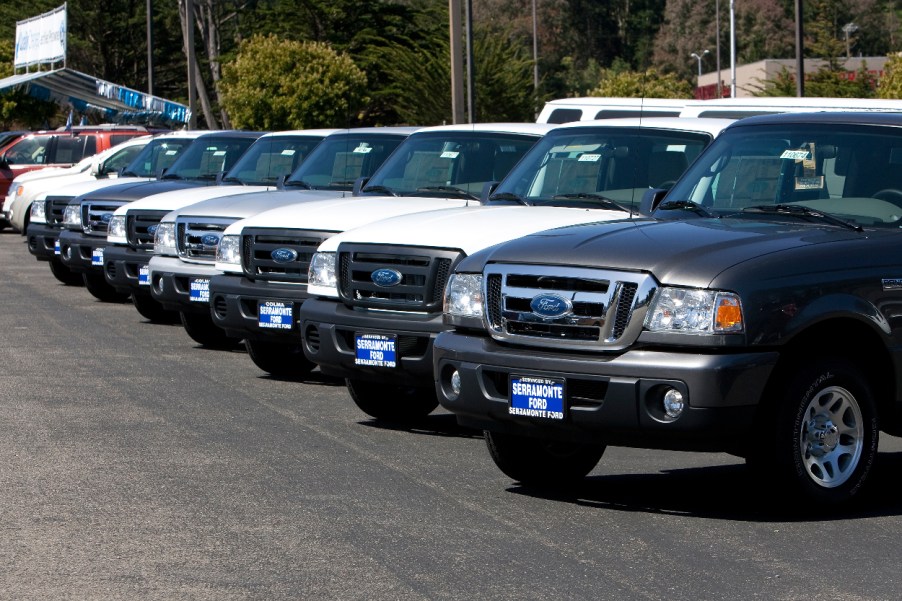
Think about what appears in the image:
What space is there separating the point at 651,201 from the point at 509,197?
226 cm

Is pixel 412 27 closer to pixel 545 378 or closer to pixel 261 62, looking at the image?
pixel 261 62

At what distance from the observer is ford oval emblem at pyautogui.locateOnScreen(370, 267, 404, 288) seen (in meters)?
9.94

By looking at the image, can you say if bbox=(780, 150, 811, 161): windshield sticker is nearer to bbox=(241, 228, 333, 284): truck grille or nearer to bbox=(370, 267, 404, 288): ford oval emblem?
bbox=(370, 267, 404, 288): ford oval emblem

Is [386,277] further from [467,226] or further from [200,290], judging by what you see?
[200,290]

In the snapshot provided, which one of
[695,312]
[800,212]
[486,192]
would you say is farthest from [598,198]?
[695,312]

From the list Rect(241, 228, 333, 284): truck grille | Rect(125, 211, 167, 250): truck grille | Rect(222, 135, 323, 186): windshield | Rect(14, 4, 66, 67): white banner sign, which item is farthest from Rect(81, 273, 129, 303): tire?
Rect(14, 4, 66, 67): white banner sign

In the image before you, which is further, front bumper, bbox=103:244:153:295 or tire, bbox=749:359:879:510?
front bumper, bbox=103:244:153:295

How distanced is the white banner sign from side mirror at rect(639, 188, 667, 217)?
42221 millimetres

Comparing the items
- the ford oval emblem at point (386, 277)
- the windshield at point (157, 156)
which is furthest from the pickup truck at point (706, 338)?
the windshield at point (157, 156)

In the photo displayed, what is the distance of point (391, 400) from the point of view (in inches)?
420

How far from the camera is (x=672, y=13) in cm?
10275

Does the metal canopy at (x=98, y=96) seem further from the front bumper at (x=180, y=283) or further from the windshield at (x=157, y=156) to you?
the front bumper at (x=180, y=283)

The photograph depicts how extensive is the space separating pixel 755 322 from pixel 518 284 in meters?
1.18

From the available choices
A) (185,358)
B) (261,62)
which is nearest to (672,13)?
(261,62)
